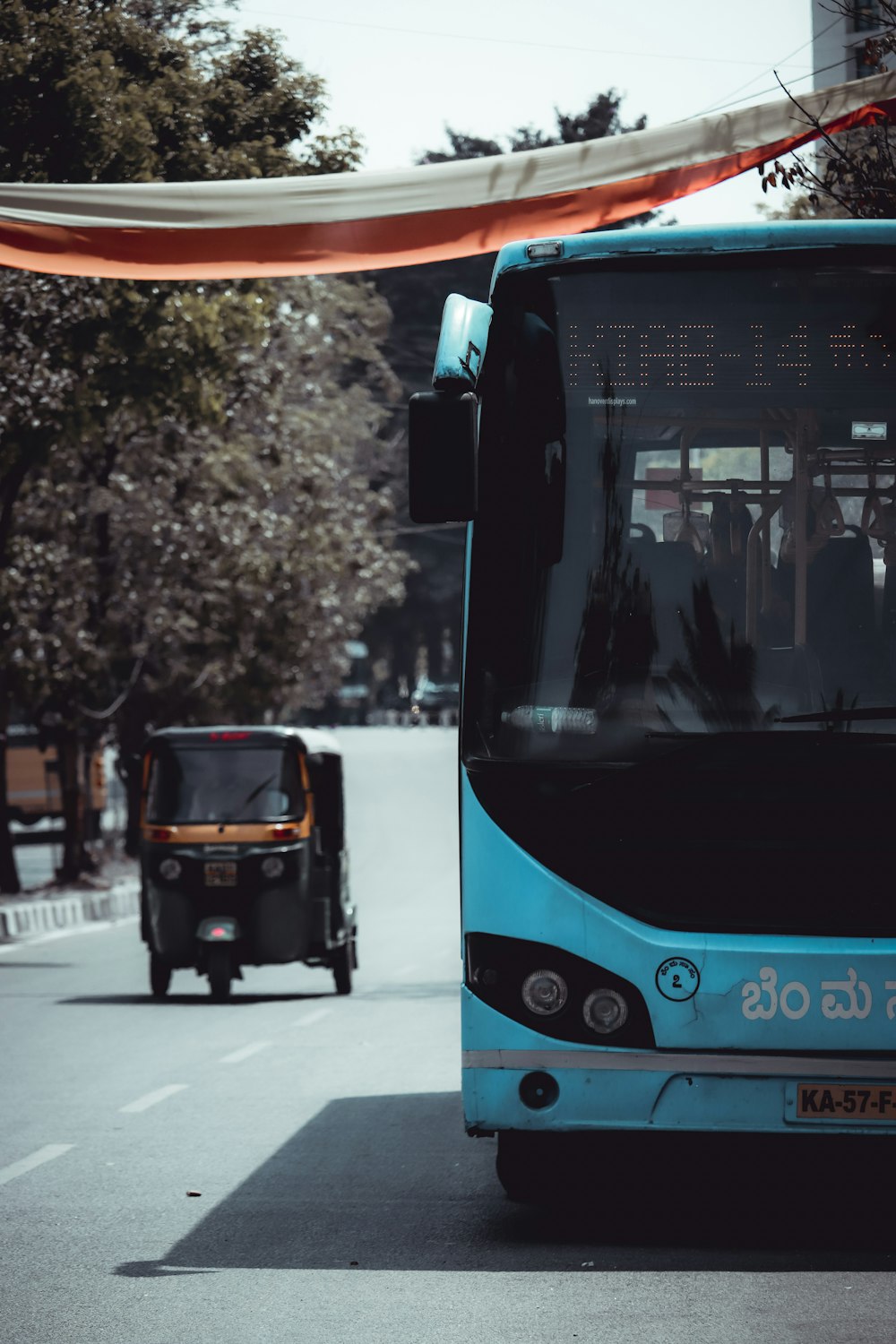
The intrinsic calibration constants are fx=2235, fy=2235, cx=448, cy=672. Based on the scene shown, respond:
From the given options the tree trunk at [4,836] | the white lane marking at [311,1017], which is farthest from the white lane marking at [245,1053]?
the tree trunk at [4,836]

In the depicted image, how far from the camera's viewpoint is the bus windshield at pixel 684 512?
6.77 metres

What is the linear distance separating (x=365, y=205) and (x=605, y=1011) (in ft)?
24.3

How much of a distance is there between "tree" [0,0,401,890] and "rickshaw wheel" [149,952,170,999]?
222 inches

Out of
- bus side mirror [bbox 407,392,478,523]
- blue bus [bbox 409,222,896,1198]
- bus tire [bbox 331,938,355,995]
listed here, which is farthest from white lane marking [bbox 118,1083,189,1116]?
bus tire [bbox 331,938,355,995]

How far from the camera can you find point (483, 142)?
122 feet

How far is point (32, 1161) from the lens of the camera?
9297 mm

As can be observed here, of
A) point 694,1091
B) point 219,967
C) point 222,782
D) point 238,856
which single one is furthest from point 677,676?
point 222,782

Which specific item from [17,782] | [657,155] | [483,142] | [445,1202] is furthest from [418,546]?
[445,1202]

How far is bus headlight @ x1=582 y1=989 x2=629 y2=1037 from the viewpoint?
21.9 ft

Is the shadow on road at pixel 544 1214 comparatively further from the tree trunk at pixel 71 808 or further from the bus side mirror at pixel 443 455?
the tree trunk at pixel 71 808

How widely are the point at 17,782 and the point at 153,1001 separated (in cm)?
3009

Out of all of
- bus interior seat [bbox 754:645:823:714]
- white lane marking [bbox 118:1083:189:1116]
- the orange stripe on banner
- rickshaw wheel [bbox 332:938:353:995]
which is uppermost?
the orange stripe on banner

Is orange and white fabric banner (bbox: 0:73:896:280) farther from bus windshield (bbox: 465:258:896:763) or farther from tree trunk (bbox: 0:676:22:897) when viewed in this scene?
tree trunk (bbox: 0:676:22:897)

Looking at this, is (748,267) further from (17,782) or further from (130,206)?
(17,782)
